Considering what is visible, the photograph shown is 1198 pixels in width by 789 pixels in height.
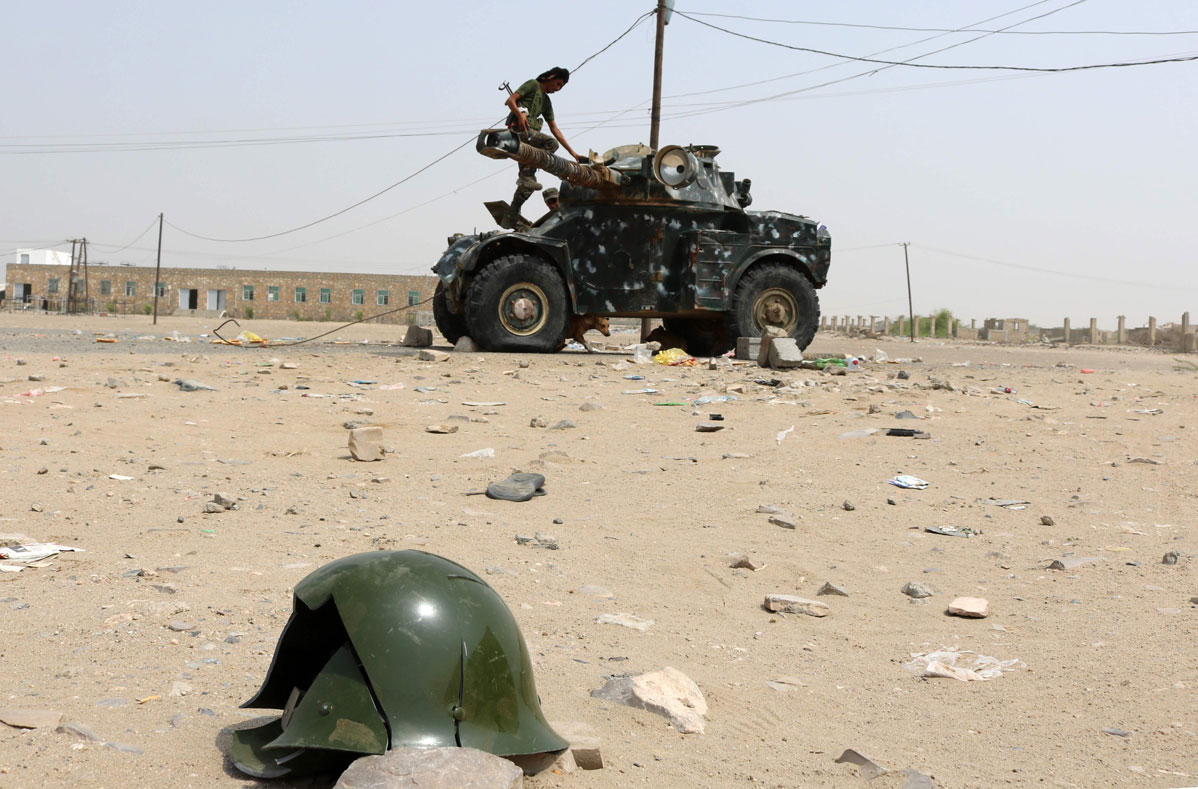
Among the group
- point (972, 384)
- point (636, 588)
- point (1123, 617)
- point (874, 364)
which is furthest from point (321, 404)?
point (874, 364)

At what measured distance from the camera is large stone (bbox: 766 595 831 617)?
388 centimetres

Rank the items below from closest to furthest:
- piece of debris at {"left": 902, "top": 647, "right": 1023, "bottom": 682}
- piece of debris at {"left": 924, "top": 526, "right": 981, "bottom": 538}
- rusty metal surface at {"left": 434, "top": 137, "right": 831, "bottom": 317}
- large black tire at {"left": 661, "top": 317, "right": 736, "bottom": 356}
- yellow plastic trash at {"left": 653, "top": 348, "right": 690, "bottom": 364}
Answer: piece of debris at {"left": 902, "top": 647, "right": 1023, "bottom": 682}, piece of debris at {"left": 924, "top": 526, "right": 981, "bottom": 538}, yellow plastic trash at {"left": 653, "top": 348, "right": 690, "bottom": 364}, rusty metal surface at {"left": 434, "top": 137, "right": 831, "bottom": 317}, large black tire at {"left": 661, "top": 317, "right": 736, "bottom": 356}

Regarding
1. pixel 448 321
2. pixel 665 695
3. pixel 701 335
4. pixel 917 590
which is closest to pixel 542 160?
pixel 448 321

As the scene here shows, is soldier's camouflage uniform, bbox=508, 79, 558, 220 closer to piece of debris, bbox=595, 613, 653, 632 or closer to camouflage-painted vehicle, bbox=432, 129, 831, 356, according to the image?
camouflage-painted vehicle, bbox=432, 129, 831, 356

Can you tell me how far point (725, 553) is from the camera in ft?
15.1

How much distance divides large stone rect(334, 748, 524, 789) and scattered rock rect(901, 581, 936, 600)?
7.93 feet

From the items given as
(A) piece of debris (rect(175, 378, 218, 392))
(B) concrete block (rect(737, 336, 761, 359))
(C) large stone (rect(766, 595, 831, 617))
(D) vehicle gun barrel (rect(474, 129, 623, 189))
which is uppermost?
(D) vehicle gun barrel (rect(474, 129, 623, 189))

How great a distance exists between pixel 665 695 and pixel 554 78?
1001 centimetres

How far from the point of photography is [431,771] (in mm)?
2068

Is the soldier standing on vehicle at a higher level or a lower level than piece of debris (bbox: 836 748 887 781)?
higher

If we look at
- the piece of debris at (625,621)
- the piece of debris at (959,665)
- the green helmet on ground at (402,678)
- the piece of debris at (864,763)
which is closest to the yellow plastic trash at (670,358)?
the piece of debris at (625,621)

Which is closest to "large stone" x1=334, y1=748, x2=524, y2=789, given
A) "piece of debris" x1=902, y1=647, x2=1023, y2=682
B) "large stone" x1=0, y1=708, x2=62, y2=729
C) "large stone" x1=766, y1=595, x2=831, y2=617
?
"large stone" x1=0, y1=708, x2=62, y2=729

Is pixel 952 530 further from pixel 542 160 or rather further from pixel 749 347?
pixel 542 160

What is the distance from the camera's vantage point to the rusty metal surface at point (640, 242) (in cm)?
1205
